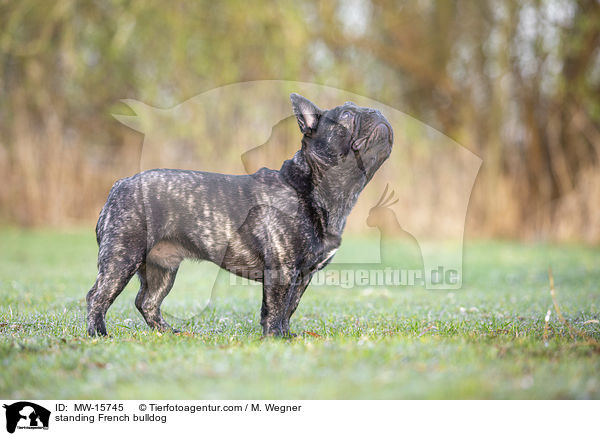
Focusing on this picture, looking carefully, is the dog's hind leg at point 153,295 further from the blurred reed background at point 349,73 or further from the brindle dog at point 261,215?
the blurred reed background at point 349,73

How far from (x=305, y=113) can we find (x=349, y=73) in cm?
1102

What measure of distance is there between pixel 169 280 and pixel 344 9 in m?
12.3

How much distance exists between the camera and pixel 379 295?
7215mm

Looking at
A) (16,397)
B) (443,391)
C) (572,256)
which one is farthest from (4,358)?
(572,256)

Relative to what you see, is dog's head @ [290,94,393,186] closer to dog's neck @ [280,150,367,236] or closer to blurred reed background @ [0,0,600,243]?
dog's neck @ [280,150,367,236]

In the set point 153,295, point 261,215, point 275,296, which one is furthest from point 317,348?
point 153,295

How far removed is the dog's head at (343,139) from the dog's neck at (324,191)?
25 mm

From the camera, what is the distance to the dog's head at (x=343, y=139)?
450cm

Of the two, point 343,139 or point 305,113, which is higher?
point 305,113

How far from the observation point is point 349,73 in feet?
49.5

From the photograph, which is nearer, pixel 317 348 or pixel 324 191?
pixel 317 348
